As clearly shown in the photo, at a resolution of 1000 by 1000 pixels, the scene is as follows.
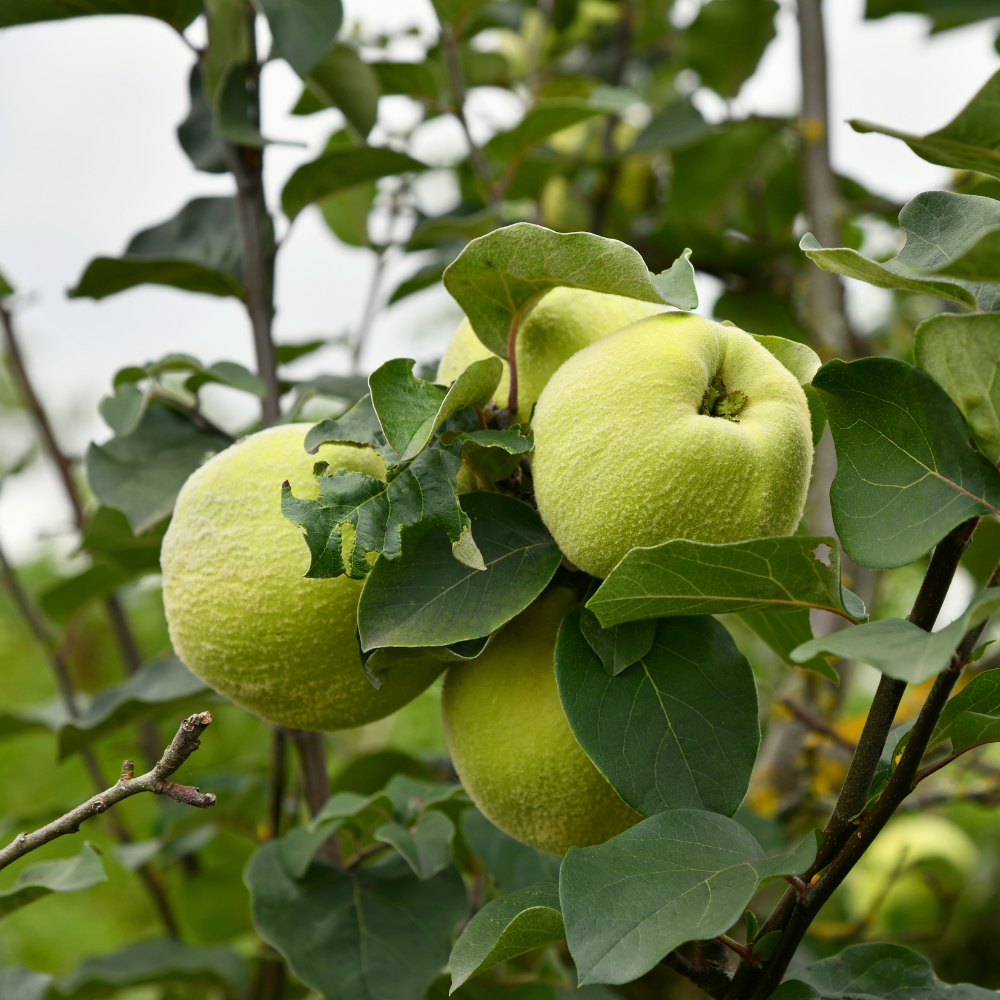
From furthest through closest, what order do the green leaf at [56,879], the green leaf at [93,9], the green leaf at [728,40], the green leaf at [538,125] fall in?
1. the green leaf at [728,40]
2. the green leaf at [538,125]
3. the green leaf at [93,9]
4. the green leaf at [56,879]

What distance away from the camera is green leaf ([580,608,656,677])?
17.0 inches

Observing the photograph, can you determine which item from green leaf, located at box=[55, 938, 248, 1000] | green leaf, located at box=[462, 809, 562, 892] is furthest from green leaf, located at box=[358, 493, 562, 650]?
green leaf, located at box=[55, 938, 248, 1000]

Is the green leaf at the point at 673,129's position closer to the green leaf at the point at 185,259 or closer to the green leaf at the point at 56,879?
the green leaf at the point at 185,259

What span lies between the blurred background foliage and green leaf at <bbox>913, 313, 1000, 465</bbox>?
13 centimetres

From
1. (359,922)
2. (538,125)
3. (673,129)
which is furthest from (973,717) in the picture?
(673,129)

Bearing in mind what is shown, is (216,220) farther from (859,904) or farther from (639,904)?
(859,904)

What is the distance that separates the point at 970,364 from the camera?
1.17 feet

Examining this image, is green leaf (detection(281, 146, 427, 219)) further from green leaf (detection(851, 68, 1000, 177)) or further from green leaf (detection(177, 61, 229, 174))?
green leaf (detection(851, 68, 1000, 177))

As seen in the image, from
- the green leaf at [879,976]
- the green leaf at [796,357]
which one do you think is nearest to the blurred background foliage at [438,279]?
the green leaf at [796,357]

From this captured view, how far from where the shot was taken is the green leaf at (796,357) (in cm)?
47

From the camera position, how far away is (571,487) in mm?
407

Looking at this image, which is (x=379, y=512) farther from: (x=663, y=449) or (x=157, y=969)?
(x=157, y=969)

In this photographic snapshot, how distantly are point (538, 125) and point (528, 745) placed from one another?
0.79 metres

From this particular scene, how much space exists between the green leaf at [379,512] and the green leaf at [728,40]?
1.12 metres
